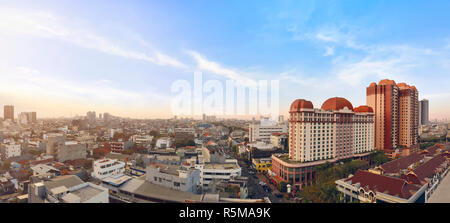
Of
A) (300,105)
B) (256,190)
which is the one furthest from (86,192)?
(300,105)

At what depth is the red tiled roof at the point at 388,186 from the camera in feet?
11.5

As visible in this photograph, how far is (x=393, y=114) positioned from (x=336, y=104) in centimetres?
430

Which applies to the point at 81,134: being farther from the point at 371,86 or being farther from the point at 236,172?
the point at 371,86

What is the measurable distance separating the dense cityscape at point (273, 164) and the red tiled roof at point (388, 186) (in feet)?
0.05

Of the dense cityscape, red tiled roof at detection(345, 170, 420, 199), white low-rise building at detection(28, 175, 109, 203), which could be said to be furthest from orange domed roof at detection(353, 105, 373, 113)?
white low-rise building at detection(28, 175, 109, 203)

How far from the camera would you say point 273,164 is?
759cm

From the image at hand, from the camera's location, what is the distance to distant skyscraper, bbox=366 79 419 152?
898 cm

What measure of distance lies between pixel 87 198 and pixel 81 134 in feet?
37.3

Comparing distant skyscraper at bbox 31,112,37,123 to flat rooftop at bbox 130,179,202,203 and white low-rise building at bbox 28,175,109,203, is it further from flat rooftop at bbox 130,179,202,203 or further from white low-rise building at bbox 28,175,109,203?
flat rooftop at bbox 130,179,202,203

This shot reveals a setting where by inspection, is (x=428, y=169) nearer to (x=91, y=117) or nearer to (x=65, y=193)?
(x=65, y=193)
